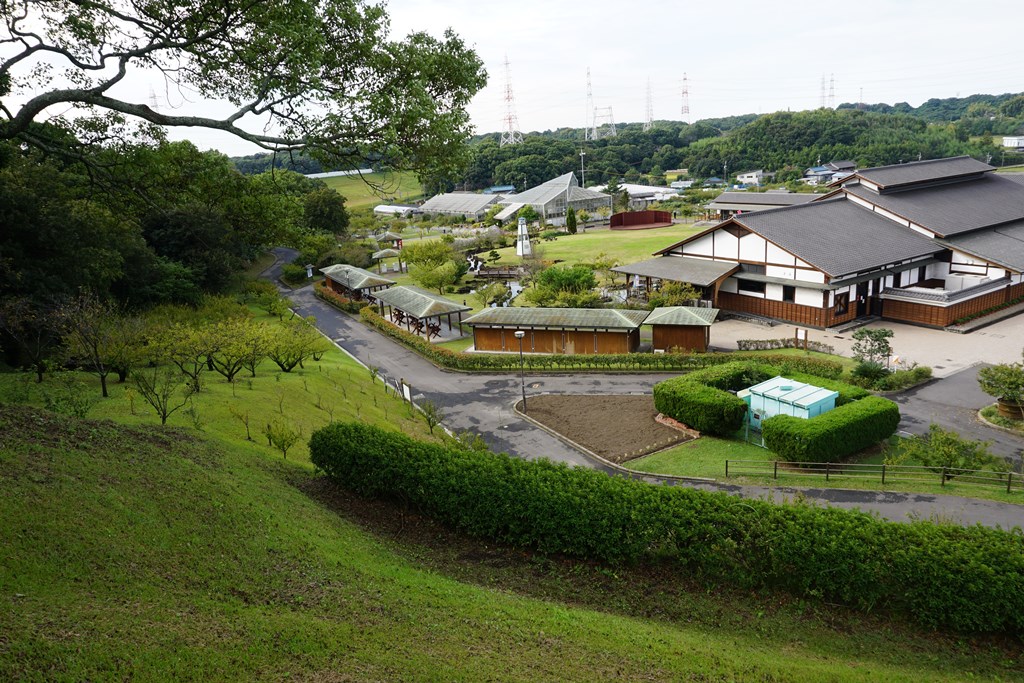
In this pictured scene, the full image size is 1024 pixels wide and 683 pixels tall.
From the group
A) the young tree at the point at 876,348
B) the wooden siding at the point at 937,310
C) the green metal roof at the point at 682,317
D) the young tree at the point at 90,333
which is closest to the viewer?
the young tree at the point at 90,333

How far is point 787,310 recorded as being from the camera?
33.5 metres

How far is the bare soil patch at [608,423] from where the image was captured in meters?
20.6

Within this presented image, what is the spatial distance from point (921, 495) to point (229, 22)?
1717cm

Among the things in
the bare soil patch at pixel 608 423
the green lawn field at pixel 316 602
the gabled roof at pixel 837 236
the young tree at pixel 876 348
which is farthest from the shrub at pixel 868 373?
the green lawn field at pixel 316 602

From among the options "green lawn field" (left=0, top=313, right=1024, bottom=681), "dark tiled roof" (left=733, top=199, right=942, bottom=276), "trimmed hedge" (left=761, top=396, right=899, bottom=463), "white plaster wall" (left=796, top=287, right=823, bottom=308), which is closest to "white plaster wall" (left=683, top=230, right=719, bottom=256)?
"dark tiled roof" (left=733, top=199, right=942, bottom=276)

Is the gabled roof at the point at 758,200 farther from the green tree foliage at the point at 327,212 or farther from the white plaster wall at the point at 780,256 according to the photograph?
the green tree foliage at the point at 327,212

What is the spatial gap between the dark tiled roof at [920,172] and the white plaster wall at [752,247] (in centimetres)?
949

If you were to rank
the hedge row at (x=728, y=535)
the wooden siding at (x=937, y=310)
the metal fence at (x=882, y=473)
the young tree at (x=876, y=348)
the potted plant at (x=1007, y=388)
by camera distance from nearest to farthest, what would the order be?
the hedge row at (x=728, y=535), the metal fence at (x=882, y=473), the potted plant at (x=1007, y=388), the young tree at (x=876, y=348), the wooden siding at (x=937, y=310)

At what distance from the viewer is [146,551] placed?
903cm

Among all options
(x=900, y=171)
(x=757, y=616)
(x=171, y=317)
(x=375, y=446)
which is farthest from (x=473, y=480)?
(x=900, y=171)

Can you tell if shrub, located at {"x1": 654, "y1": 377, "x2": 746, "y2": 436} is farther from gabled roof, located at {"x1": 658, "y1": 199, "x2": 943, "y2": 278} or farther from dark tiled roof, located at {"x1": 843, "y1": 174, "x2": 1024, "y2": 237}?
dark tiled roof, located at {"x1": 843, "y1": 174, "x2": 1024, "y2": 237}

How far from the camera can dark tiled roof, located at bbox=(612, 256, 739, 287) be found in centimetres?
3562

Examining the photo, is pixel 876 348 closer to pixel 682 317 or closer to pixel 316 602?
pixel 682 317

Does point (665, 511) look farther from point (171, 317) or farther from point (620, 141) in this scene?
point (620, 141)
